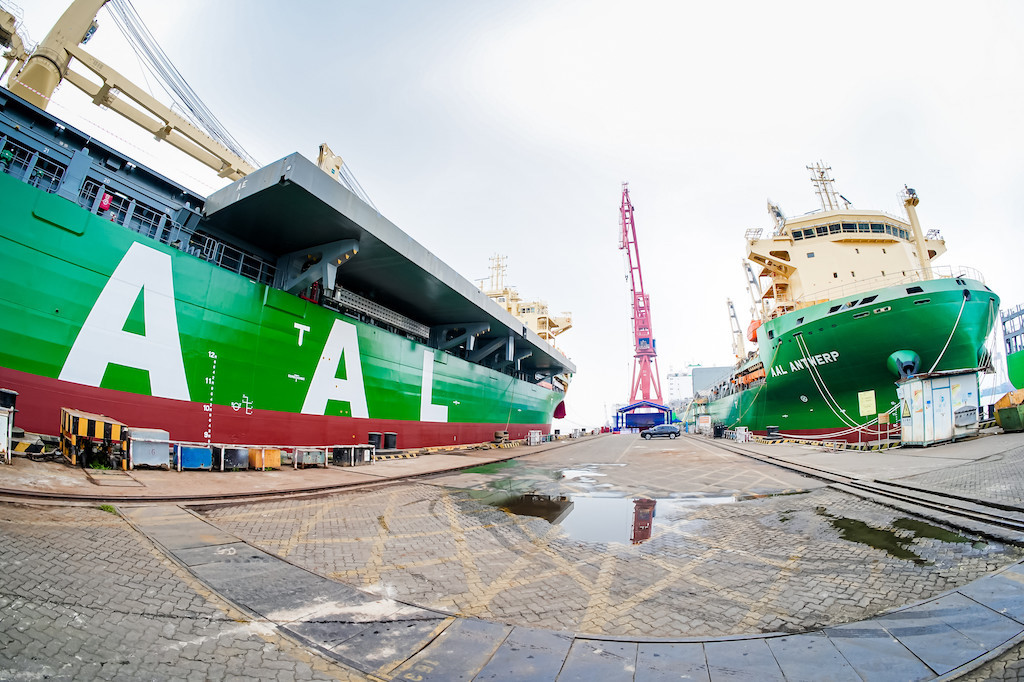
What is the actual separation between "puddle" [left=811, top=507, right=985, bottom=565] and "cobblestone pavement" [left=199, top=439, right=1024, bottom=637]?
0.06 ft

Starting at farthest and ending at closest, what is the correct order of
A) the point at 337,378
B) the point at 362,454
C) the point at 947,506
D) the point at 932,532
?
the point at 337,378, the point at 362,454, the point at 947,506, the point at 932,532

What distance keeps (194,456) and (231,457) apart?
845 millimetres

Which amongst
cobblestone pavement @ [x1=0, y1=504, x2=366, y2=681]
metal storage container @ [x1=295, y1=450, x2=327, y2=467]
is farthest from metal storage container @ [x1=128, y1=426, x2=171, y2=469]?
cobblestone pavement @ [x1=0, y1=504, x2=366, y2=681]

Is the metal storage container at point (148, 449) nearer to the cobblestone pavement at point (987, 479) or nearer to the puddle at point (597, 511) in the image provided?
the puddle at point (597, 511)

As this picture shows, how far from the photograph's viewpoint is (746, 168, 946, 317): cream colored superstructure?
2264 cm

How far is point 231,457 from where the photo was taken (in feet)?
32.4

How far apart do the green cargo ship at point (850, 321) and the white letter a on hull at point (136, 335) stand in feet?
76.2

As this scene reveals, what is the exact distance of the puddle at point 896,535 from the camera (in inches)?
157

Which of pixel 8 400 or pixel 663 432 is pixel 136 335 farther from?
pixel 663 432

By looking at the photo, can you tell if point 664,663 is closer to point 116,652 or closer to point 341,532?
point 116,652

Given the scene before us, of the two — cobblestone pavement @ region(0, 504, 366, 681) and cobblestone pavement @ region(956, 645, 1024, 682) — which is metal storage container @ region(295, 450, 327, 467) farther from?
cobblestone pavement @ region(956, 645, 1024, 682)

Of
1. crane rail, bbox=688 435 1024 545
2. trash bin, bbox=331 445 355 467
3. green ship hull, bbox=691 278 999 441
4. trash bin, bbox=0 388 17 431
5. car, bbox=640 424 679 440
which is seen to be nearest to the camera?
crane rail, bbox=688 435 1024 545

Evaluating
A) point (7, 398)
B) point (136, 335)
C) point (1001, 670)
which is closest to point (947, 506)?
point (1001, 670)

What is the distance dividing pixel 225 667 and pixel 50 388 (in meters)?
10.4
